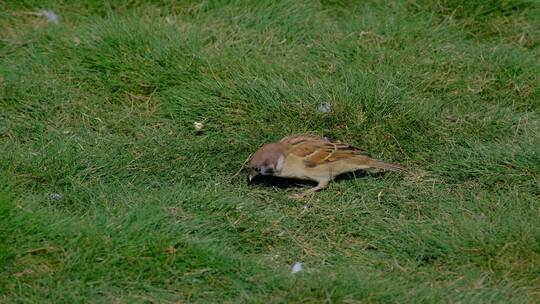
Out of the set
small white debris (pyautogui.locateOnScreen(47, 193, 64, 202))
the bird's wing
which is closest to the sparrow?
the bird's wing

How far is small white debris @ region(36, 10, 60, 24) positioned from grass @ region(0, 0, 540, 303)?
2.5 inches

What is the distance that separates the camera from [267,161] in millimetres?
5516

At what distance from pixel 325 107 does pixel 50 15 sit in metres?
2.44

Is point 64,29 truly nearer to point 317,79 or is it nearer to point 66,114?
point 66,114

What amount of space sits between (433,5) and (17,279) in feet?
13.4

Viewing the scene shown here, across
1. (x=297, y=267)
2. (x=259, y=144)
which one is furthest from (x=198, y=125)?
(x=297, y=267)

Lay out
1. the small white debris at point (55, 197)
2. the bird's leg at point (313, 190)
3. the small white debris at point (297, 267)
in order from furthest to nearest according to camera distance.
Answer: the bird's leg at point (313, 190)
the small white debris at point (55, 197)
the small white debris at point (297, 267)

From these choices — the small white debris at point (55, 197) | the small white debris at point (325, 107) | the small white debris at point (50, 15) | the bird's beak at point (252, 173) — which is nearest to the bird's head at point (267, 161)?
the bird's beak at point (252, 173)

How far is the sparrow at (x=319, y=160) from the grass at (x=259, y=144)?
0.11 meters

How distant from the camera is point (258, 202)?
5.53 m

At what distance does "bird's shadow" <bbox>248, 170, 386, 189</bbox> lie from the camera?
582cm

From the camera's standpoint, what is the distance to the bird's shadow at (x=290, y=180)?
5.82m

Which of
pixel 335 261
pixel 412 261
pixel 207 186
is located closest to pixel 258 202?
pixel 207 186

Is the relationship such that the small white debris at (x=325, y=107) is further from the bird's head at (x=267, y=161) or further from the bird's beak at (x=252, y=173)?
the bird's beak at (x=252, y=173)
